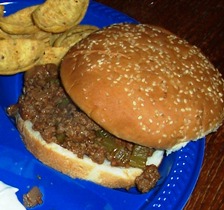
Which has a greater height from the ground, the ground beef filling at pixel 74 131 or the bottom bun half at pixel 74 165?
the ground beef filling at pixel 74 131

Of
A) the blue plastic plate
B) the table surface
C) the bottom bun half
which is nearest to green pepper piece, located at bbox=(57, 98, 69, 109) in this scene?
the bottom bun half

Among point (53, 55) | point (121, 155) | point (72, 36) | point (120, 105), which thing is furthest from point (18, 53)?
point (121, 155)

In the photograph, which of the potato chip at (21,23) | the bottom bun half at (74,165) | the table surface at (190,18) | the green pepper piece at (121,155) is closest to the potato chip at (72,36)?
the potato chip at (21,23)

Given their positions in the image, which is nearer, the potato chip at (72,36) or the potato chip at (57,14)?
the potato chip at (57,14)

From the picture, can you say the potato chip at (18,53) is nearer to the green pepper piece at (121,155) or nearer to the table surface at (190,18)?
the green pepper piece at (121,155)

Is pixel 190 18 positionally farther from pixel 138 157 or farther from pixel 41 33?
pixel 138 157

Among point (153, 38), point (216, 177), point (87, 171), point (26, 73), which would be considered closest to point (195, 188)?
point (216, 177)

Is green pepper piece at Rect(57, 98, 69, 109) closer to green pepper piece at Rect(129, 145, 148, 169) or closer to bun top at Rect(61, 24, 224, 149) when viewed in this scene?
bun top at Rect(61, 24, 224, 149)

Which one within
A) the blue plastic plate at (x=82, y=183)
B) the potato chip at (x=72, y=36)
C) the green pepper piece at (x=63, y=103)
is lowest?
the blue plastic plate at (x=82, y=183)

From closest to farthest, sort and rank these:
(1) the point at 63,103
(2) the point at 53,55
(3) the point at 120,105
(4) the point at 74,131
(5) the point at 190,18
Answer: (3) the point at 120,105
(4) the point at 74,131
(1) the point at 63,103
(2) the point at 53,55
(5) the point at 190,18
